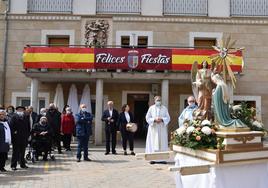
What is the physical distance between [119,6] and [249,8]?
6880 mm

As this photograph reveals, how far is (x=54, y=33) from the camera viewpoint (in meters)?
18.9

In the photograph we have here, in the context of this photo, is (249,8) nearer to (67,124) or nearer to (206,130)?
(67,124)

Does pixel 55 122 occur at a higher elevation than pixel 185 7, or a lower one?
lower

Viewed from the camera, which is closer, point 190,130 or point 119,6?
point 190,130

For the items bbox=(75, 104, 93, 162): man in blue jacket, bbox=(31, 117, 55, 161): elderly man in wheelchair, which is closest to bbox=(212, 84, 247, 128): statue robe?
bbox=(75, 104, 93, 162): man in blue jacket

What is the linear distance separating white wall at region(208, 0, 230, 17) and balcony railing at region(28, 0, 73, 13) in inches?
288

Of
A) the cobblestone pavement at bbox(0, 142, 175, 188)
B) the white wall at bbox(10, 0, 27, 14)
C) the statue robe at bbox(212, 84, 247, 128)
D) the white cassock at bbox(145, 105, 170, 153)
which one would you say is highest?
the white wall at bbox(10, 0, 27, 14)

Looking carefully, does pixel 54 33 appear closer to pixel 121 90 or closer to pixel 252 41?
pixel 121 90

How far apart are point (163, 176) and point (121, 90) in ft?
32.8

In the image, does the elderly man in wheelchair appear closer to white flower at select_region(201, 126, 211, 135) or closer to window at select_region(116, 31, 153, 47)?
white flower at select_region(201, 126, 211, 135)

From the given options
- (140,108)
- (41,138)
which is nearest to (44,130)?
(41,138)

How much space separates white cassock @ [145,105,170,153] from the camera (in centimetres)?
1159

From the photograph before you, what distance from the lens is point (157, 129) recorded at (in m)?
11.7

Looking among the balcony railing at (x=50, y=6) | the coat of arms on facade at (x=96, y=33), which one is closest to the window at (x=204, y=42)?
the coat of arms on facade at (x=96, y=33)
